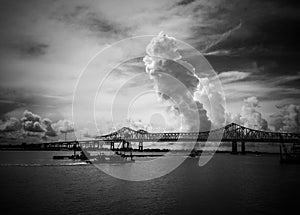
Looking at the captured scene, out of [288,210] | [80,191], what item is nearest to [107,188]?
[80,191]

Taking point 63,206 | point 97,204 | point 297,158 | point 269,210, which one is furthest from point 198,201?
point 297,158

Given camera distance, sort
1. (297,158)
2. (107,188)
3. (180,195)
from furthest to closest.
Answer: (297,158) < (107,188) < (180,195)

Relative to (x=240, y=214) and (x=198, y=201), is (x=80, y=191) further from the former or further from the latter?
(x=240, y=214)

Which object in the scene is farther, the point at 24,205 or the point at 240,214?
the point at 24,205

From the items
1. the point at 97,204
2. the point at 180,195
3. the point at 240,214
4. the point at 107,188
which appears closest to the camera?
the point at 240,214

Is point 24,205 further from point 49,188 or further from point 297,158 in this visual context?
point 297,158

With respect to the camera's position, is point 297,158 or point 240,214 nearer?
point 240,214

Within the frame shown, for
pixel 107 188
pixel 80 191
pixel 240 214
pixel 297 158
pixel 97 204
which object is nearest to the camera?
pixel 240 214

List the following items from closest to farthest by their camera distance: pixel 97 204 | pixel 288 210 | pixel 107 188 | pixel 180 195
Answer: pixel 288 210, pixel 97 204, pixel 180 195, pixel 107 188
